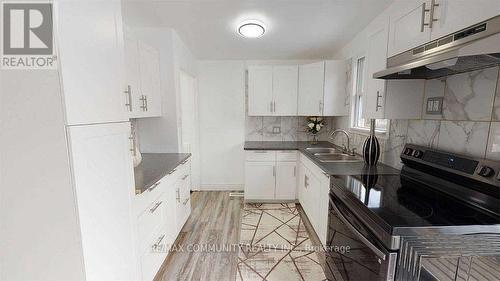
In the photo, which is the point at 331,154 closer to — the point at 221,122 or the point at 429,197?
the point at 429,197

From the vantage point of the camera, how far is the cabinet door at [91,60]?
862 mm

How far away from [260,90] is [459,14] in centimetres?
250

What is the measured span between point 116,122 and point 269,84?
2.53 metres

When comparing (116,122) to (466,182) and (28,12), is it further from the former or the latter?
(466,182)

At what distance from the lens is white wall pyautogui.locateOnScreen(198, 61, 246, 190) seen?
12.1 feet

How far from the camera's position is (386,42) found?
1611 mm

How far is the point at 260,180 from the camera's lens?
3.26m

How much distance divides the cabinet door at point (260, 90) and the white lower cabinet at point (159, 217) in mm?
1464

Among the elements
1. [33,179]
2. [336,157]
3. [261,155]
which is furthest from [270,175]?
[33,179]

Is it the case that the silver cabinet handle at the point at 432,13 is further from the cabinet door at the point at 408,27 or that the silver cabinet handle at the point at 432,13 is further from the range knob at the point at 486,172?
the range knob at the point at 486,172

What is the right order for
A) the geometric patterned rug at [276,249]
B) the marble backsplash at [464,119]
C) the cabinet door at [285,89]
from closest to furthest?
the marble backsplash at [464,119] → the geometric patterned rug at [276,249] → the cabinet door at [285,89]

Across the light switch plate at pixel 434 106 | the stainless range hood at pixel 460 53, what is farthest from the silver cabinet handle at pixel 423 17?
the light switch plate at pixel 434 106

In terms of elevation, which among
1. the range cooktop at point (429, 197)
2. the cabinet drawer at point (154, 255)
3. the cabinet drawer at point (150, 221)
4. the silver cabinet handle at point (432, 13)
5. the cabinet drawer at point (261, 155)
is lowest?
the cabinet drawer at point (154, 255)

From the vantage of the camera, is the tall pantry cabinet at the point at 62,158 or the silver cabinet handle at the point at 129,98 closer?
the tall pantry cabinet at the point at 62,158
